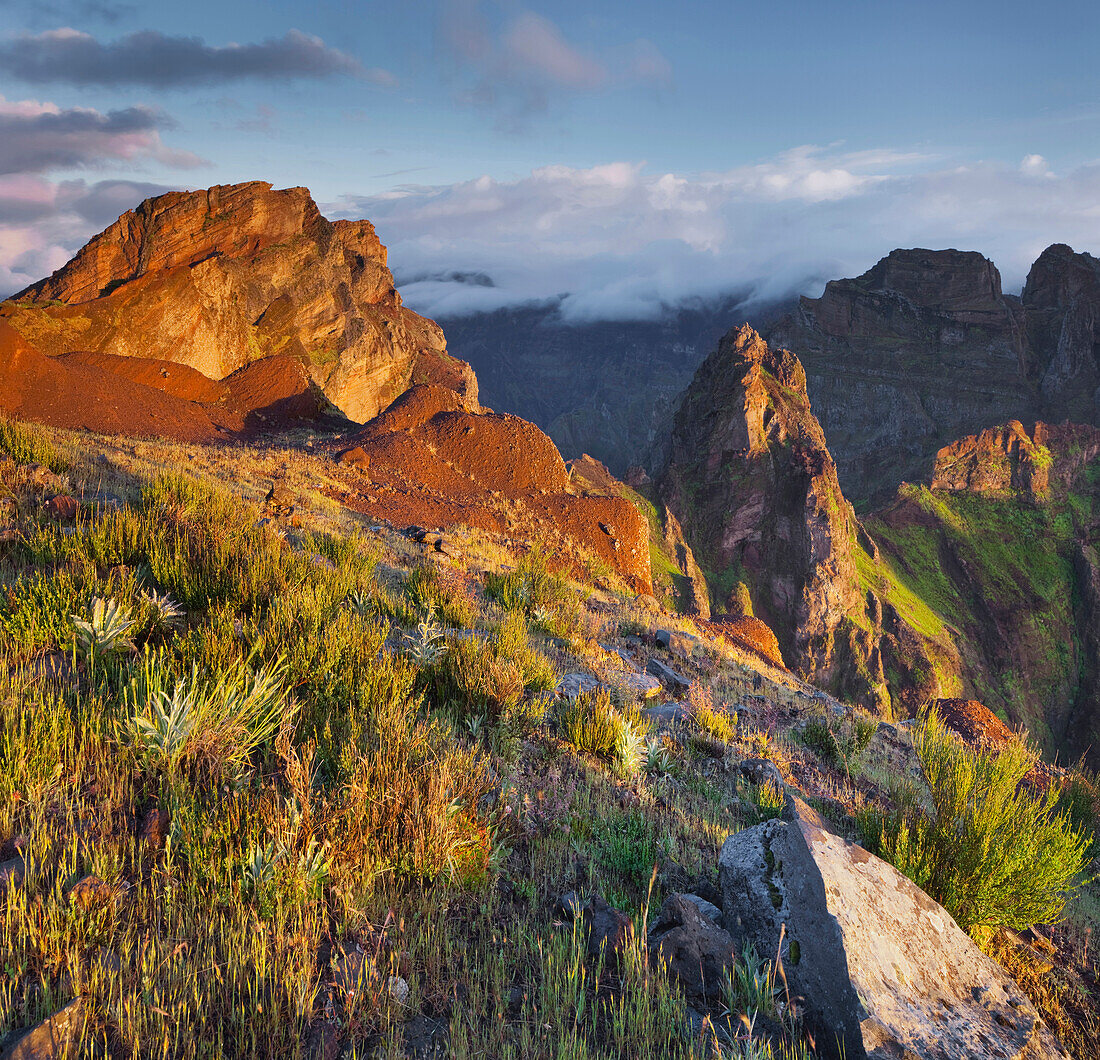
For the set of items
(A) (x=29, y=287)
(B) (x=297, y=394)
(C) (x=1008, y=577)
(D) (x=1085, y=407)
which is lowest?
(C) (x=1008, y=577)

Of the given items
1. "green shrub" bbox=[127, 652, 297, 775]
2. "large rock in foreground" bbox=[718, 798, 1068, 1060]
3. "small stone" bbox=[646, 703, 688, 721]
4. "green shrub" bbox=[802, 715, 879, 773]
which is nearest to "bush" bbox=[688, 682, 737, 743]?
"small stone" bbox=[646, 703, 688, 721]

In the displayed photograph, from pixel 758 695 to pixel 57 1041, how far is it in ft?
27.4

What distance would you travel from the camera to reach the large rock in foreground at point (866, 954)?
2289 mm

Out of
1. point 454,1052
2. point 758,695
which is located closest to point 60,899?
point 454,1052

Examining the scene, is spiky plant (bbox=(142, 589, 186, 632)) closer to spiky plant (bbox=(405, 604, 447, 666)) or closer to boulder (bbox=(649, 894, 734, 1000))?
spiky plant (bbox=(405, 604, 447, 666))

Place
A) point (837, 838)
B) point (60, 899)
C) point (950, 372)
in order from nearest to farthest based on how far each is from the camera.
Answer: point (60, 899), point (837, 838), point (950, 372)

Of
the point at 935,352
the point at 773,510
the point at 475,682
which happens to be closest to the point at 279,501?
the point at 475,682

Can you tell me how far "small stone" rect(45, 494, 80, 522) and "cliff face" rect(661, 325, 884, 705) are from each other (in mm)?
52430

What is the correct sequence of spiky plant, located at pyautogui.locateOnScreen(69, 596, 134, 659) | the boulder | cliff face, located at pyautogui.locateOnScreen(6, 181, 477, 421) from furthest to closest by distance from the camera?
cliff face, located at pyautogui.locateOnScreen(6, 181, 477, 421) → spiky plant, located at pyautogui.locateOnScreen(69, 596, 134, 659) → the boulder

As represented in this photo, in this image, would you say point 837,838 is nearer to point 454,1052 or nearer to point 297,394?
point 454,1052

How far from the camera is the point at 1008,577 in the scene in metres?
68.1

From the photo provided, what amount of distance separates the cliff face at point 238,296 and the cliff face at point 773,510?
2717 centimetres

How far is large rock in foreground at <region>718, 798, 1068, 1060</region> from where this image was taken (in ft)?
7.51

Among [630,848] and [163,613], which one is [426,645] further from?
[630,848]
